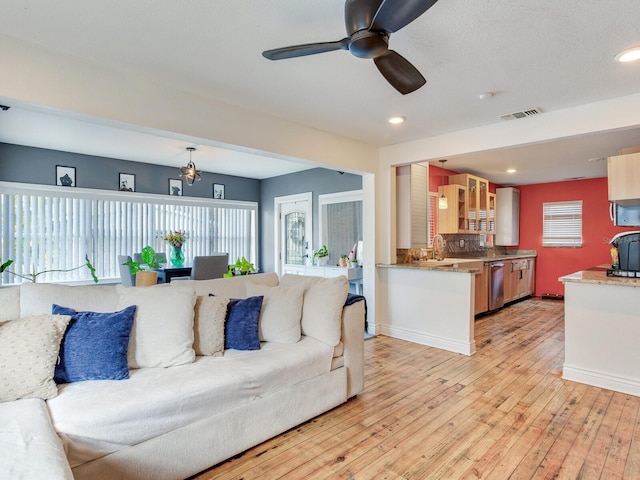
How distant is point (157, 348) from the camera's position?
213cm

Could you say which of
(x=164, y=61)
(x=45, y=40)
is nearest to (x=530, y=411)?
(x=164, y=61)

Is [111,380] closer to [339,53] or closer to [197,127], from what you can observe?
[197,127]

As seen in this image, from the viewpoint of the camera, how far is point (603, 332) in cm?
303

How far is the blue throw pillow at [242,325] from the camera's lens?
8.07 ft

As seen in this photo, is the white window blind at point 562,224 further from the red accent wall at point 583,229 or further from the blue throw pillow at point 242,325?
the blue throw pillow at point 242,325

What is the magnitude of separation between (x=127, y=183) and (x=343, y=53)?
463cm

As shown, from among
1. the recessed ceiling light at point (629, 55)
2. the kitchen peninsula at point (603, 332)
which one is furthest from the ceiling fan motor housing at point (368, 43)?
the kitchen peninsula at point (603, 332)

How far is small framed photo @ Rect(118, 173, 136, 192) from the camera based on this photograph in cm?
555

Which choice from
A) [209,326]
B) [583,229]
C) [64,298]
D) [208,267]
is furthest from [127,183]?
[583,229]

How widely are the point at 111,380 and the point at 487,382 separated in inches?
112

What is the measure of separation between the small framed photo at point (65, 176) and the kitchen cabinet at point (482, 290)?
5.99 meters

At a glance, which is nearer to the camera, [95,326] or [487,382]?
[95,326]

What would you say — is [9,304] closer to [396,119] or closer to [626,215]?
[396,119]

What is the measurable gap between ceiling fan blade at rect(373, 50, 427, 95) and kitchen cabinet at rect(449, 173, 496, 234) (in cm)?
420
